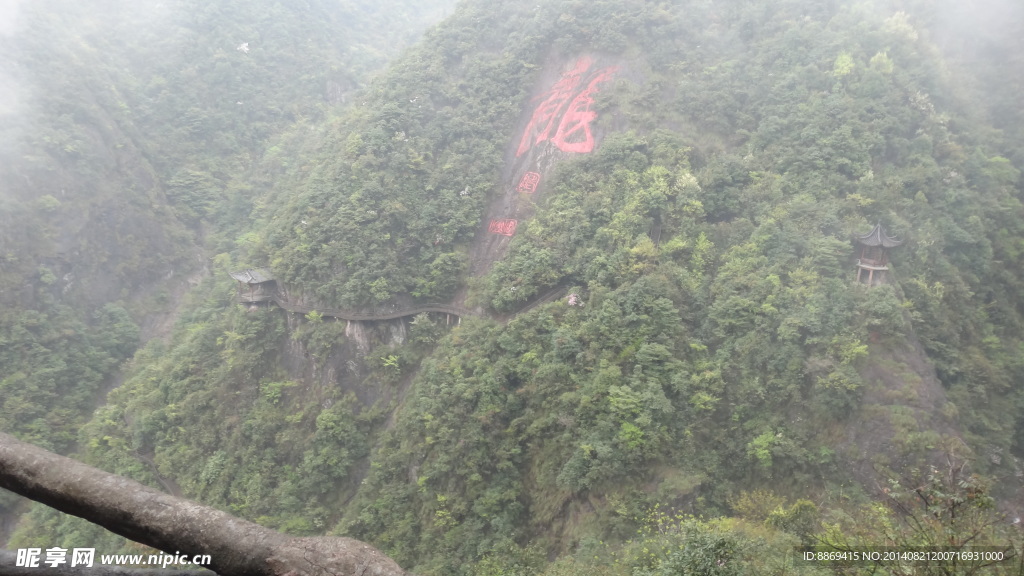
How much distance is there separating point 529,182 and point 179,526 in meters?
23.8

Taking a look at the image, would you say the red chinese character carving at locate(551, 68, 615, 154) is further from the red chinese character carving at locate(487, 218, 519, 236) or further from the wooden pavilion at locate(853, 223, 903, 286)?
the wooden pavilion at locate(853, 223, 903, 286)

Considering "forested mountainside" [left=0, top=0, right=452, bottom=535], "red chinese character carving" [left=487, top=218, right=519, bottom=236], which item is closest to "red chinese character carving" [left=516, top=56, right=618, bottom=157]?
"red chinese character carving" [left=487, top=218, right=519, bottom=236]

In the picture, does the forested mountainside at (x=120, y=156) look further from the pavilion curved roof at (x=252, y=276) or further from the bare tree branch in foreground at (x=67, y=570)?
the bare tree branch in foreground at (x=67, y=570)

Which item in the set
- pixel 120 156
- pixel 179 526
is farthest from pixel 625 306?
pixel 120 156

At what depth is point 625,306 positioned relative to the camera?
1777cm

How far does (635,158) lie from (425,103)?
40.7 feet

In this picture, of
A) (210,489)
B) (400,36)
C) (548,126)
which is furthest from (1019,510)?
(400,36)

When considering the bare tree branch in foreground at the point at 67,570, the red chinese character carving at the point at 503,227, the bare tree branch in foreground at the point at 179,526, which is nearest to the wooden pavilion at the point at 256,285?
the red chinese character carving at the point at 503,227

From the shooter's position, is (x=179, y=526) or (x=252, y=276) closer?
(x=179, y=526)

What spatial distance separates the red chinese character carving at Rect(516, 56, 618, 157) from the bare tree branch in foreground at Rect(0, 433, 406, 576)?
78.2 feet

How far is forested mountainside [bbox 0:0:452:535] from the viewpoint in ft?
85.9

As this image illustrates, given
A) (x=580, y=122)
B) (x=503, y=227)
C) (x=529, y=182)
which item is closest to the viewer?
(x=503, y=227)

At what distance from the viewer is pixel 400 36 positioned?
52062 mm

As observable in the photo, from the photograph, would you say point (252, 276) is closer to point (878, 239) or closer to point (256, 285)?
point (256, 285)
